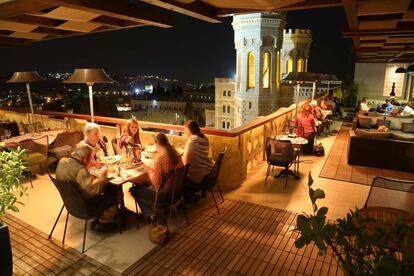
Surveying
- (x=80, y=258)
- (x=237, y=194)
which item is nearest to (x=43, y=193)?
(x=80, y=258)

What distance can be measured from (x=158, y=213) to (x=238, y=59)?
2491 cm

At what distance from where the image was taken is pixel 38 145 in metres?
5.39

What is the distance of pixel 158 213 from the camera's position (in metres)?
3.47

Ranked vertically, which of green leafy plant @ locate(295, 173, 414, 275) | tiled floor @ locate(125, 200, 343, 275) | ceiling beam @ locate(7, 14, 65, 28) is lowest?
tiled floor @ locate(125, 200, 343, 275)

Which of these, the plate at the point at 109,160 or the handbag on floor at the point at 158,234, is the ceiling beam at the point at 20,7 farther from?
the handbag on floor at the point at 158,234

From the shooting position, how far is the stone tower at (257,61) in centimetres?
→ 2469

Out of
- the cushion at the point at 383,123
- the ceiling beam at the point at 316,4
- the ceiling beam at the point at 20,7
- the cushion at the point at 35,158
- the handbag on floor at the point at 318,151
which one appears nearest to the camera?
the ceiling beam at the point at 20,7

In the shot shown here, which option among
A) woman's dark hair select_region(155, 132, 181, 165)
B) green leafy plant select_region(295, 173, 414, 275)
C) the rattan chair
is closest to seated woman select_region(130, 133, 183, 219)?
woman's dark hair select_region(155, 132, 181, 165)

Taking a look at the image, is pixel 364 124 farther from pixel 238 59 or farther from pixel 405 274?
pixel 238 59

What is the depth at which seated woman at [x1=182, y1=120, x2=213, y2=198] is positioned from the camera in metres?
3.79

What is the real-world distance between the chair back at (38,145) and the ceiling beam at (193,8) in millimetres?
3494

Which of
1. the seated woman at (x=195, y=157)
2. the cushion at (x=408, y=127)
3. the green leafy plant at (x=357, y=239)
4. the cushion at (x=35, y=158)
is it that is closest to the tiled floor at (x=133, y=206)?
the cushion at (x=35, y=158)

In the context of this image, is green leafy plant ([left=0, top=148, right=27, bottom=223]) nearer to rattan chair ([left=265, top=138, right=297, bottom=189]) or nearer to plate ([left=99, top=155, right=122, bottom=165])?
plate ([left=99, top=155, right=122, bottom=165])

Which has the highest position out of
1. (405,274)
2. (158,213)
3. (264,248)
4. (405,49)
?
(405,49)
